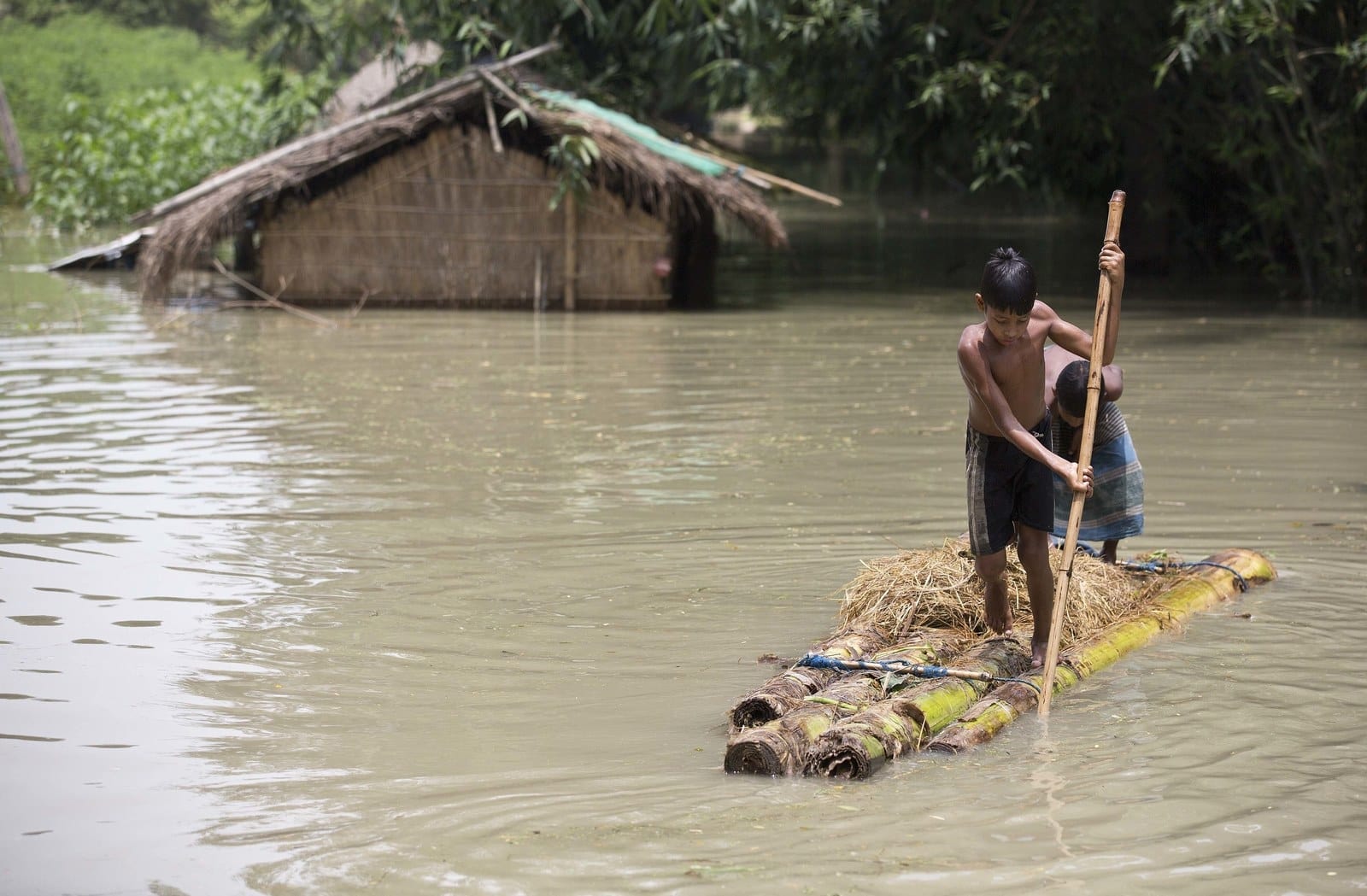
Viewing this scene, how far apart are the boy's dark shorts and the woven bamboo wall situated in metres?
10.4

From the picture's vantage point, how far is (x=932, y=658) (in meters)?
4.74

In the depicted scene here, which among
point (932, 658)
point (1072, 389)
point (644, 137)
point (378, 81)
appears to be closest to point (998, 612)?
point (932, 658)

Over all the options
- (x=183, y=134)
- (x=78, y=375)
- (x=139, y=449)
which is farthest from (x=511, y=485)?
(x=183, y=134)

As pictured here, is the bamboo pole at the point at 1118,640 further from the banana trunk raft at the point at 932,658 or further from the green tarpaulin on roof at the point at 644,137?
the green tarpaulin on roof at the point at 644,137

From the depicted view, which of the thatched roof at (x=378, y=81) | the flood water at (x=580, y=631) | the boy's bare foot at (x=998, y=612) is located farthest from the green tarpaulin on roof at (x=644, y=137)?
the boy's bare foot at (x=998, y=612)

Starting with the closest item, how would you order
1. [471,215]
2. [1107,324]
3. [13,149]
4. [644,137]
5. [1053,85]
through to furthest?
1. [1107,324]
2. [644,137]
3. [471,215]
4. [1053,85]
5. [13,149]

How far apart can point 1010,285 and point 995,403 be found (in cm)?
37

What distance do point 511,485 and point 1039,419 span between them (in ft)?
11.5

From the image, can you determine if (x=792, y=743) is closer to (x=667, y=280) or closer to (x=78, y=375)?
(x=78, y=375)

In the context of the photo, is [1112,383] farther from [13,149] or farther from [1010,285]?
[13,149]

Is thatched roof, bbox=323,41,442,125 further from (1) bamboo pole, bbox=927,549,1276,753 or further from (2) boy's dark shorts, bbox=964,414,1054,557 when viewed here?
(2) boy's dark shorts, bbox=964,414,1054,557

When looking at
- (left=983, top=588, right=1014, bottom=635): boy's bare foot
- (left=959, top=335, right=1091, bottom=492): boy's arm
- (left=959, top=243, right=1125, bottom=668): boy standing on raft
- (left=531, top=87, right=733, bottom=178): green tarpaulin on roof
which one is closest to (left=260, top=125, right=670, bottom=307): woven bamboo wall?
(left=531, top=87, right=733, bottom=178): green tarpaulin on roof

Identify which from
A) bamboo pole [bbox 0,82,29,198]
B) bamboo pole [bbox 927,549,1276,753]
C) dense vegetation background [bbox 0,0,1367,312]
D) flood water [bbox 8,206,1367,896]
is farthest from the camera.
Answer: bamboo pole [bbox 0,82,29,198]

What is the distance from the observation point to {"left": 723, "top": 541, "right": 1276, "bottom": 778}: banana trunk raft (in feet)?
13.3
